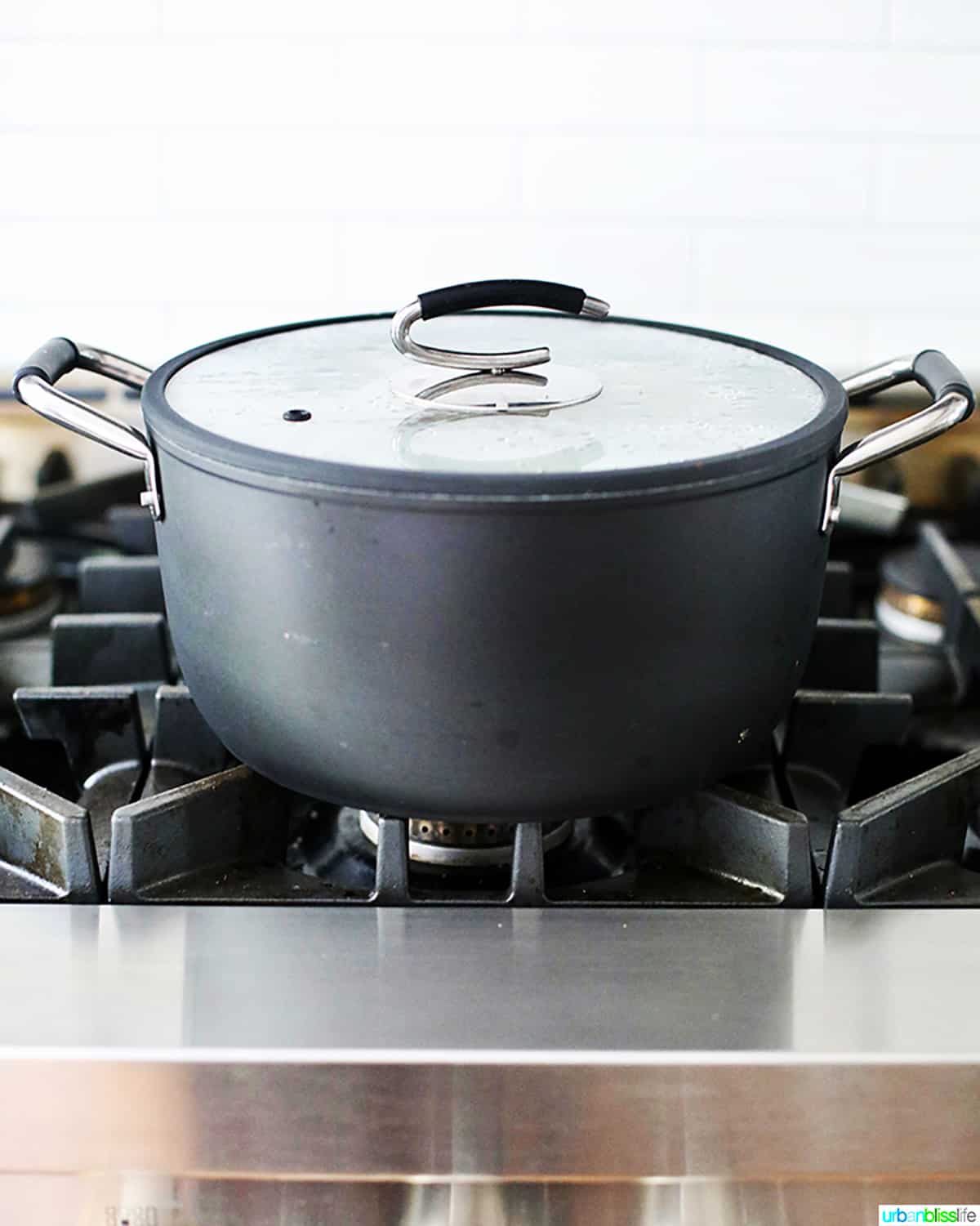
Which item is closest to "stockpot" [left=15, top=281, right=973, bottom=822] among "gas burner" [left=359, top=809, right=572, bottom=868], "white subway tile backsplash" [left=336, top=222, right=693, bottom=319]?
"gas burner" [left=359, top=809, right=572, bottom=868]

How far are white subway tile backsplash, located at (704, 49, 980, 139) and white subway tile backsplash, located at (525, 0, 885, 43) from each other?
0.02 m

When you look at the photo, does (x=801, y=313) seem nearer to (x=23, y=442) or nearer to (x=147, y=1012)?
(x=23, y=442)

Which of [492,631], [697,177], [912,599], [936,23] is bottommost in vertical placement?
[912,599]

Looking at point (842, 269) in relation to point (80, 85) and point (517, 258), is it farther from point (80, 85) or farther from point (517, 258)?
point (80, 85)

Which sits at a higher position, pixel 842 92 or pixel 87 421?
pixel 842 92

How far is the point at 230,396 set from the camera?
70 cm

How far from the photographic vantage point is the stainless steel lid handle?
682mm

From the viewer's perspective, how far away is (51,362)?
717 millimetres

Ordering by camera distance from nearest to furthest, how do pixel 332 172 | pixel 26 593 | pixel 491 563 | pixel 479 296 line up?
pixel 491 563, pixel 479 296, pixel 26 593, pixel 332 172

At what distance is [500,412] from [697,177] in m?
0.61

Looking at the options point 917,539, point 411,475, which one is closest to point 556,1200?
point 411,475

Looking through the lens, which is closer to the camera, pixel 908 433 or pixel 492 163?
pixel 908 433

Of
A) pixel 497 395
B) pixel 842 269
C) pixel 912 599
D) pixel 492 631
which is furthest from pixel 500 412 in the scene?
pixel 842 269

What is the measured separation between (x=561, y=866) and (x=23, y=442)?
69cm
